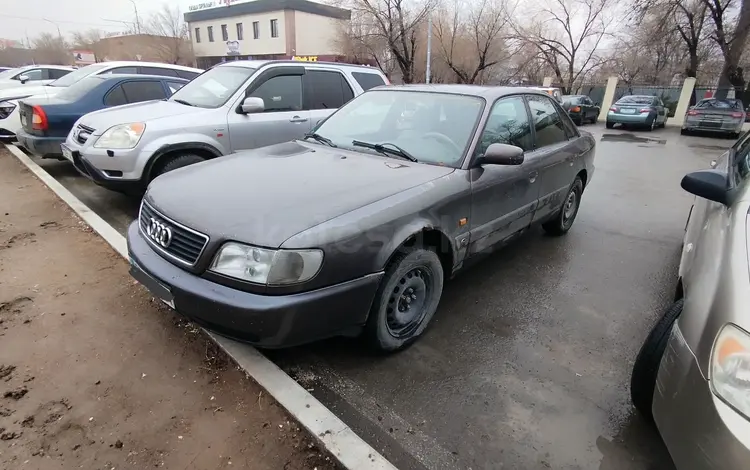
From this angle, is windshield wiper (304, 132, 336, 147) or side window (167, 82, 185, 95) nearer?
windshield wiper (304, 132, 336, 147)

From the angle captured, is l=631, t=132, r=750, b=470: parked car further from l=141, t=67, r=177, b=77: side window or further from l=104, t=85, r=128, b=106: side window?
l=141, t=67, r=177, b=77: side window

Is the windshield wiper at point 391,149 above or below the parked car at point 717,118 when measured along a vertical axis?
above

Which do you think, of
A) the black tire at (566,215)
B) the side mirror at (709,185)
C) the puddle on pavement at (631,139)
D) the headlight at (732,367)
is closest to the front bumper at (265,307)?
the headlight at (732,367)

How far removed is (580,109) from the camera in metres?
20.1

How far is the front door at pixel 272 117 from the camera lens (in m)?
5.14

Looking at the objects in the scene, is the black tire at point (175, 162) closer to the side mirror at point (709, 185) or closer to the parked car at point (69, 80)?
the parked car at point (69, 80)

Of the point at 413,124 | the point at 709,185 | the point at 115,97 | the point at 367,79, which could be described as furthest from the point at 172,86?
the point at 709,185

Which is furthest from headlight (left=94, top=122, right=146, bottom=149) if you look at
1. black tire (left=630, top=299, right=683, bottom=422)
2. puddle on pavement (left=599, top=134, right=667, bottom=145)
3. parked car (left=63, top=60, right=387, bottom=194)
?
puddle on pavement (left=599, top=134, right=667, bottom=145)

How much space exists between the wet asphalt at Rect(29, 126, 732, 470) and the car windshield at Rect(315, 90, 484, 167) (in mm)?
1265

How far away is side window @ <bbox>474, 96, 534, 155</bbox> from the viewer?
10.8 feet

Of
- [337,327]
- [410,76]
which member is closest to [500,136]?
[337,327]

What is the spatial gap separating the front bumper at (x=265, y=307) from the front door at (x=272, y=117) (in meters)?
3.02

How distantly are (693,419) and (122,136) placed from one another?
5216 mm

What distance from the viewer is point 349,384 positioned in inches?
101
